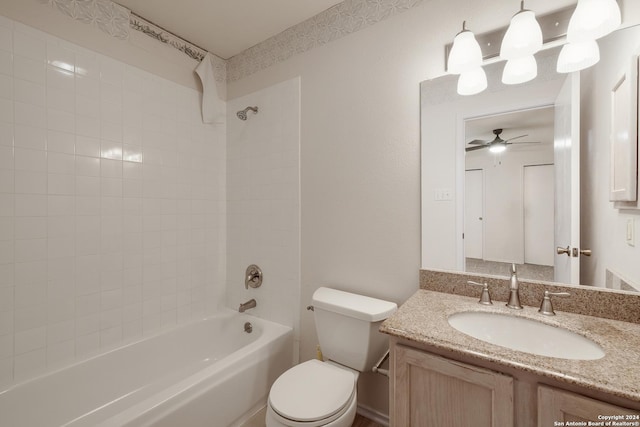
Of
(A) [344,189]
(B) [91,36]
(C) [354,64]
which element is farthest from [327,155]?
(B) [91,36]

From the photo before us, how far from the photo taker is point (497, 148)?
125 cm

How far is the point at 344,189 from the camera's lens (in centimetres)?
168

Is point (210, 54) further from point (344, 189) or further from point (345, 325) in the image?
point (345, 325)

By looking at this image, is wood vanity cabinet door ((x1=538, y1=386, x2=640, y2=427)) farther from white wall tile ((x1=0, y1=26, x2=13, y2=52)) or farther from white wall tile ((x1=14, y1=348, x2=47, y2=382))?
white wall tile ((x1=0, y1=26, x2=13, y2=52))

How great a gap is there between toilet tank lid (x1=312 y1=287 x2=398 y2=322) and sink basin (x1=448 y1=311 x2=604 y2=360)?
0.35m

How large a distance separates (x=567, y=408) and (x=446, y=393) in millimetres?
294

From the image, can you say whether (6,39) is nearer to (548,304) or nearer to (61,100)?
(61,100)

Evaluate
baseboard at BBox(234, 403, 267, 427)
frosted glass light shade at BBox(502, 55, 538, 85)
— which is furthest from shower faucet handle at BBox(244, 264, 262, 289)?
frosted glass light shade at BBox(502, 55, 538, 85)

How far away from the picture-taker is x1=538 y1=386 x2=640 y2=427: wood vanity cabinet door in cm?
65

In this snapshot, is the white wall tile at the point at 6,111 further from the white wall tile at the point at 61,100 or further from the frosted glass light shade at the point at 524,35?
the frosted glass light shade at the point at 524,35

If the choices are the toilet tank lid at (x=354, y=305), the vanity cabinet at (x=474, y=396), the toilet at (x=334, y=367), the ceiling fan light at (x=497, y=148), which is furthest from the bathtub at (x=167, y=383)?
the ceiling fan light at (x=497, y=148)

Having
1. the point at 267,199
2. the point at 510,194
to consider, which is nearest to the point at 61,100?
the point at 267,199

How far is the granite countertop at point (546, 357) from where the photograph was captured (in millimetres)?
658

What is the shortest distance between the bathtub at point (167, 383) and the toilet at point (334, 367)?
35 centimetres
